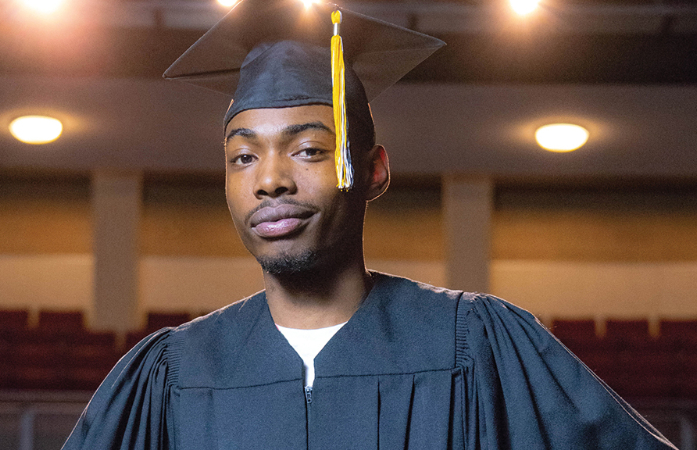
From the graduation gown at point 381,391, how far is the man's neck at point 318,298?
0.10ft

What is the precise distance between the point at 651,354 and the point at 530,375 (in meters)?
7.03

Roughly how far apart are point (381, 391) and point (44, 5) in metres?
4.11

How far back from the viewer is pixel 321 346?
1.22 m

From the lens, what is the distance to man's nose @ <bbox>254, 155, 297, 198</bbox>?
1128 millimetres

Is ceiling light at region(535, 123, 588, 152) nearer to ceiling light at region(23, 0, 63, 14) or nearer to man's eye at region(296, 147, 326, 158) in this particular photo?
ceiling light at region(23, 0, 63, 14)

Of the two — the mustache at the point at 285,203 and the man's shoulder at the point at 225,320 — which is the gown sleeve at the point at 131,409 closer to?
the man's shoulder at the point at 225,320

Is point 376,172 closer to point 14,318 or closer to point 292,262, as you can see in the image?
point 292,262

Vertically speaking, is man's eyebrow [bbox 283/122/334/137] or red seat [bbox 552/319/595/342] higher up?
red seat [bbox 552/319/595/342]

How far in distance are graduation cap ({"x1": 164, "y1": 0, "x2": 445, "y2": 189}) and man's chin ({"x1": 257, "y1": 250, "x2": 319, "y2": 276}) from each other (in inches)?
7.4

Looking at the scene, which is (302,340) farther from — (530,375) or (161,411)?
(530,375)

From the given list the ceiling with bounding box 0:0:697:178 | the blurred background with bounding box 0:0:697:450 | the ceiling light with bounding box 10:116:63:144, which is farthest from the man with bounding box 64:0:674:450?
the ceiling light with bounding box 10:116:63:144

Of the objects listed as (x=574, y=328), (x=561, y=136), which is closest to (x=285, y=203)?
(x=561, y=136)

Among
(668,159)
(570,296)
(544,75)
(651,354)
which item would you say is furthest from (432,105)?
(570,296)

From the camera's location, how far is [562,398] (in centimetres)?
111
